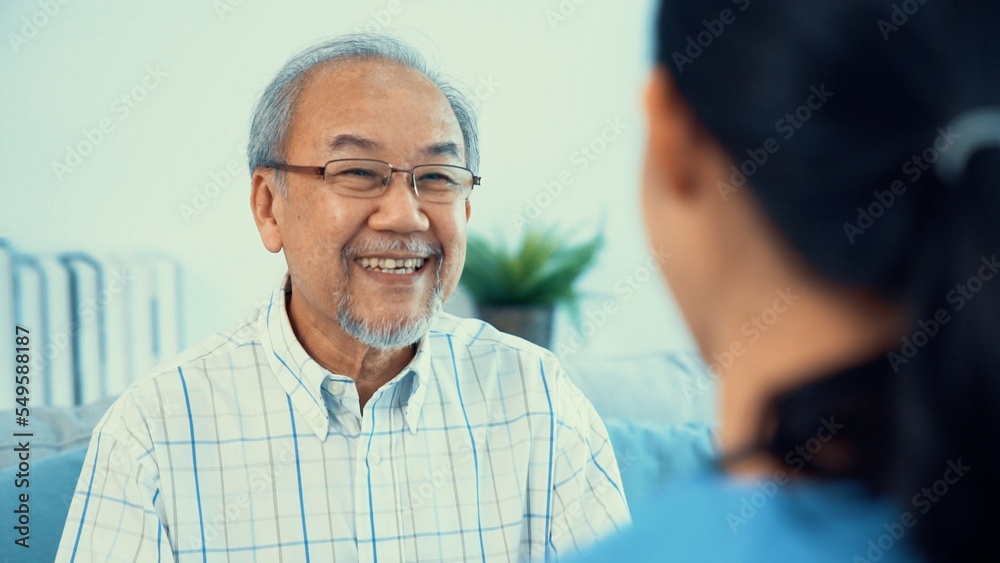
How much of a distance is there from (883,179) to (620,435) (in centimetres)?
139

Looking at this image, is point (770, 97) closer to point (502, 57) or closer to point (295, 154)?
point (295, 154)

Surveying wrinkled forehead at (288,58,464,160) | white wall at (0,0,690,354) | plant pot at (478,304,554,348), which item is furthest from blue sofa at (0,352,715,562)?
wrinkled forehead at (288,58,464,160)

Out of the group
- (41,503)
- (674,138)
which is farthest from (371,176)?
(674,138)

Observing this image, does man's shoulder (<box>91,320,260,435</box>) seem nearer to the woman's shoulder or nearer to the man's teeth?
the man's teeth

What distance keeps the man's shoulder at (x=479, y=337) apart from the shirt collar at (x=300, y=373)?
106 mm

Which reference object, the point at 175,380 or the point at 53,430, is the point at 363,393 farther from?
the point at 53,430

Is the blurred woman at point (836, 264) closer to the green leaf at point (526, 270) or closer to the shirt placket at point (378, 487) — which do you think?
the shirt placket at point (378, 487)

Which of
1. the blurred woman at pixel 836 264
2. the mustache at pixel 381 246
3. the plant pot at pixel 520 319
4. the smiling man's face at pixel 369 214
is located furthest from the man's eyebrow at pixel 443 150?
the plant pot at pixel 520 319

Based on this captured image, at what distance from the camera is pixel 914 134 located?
336mm

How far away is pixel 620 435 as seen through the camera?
1683mm

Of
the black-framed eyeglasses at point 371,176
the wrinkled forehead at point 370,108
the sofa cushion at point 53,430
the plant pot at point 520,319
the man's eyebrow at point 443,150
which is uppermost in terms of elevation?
the wrinkled forehead at point 370,108

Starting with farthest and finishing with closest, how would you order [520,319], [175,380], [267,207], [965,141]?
[520,319]
[267,207]
[175,380]
[965,141]

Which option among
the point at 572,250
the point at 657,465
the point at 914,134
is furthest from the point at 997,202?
the point at 572,250

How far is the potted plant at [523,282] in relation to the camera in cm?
214
